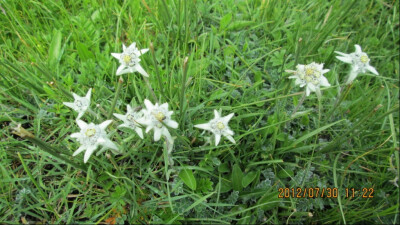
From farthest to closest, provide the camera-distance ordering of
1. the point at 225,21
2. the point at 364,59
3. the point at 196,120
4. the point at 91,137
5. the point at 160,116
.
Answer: the point at 225,21 → the point at 196,120 → the point at 364,59 → the point at 91,137 → the point at 160,116

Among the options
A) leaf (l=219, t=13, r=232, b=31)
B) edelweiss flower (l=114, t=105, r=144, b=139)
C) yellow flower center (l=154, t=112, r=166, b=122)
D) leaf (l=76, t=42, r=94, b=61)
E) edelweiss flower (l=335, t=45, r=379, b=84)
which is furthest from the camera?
leaf (l=219, t=13, r=232, b=31)

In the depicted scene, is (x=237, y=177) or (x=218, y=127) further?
(x=237, y=177)

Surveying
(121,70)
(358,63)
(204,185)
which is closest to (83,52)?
(121,70)

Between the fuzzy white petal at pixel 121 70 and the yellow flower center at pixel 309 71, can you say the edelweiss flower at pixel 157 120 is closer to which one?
the fuzzy white petal at pixel 121 70

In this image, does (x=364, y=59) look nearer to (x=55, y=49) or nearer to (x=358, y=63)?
(x=358, y=63)

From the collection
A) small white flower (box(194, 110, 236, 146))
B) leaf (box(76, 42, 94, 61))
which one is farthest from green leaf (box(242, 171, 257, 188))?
leaf (box(76, 42, 94, 61))

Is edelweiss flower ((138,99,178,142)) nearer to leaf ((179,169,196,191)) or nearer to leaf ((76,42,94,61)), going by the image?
leaf ((179,169,196,191))
